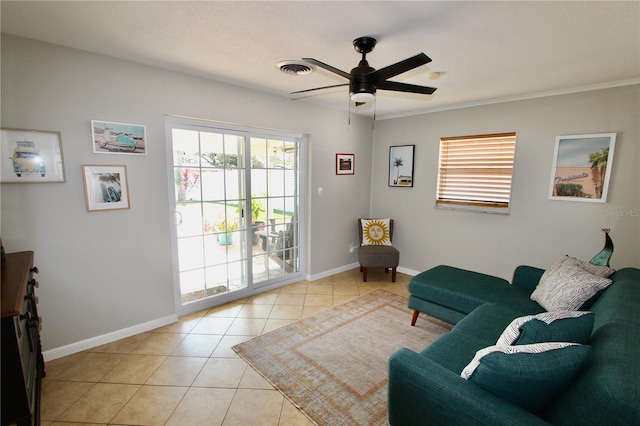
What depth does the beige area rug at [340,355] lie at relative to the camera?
1.88 meters

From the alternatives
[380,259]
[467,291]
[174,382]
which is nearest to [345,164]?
[380,259]

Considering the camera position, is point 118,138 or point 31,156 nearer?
point 31,156

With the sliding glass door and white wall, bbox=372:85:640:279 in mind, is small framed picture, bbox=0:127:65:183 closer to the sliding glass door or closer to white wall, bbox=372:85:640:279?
the sliding glass door

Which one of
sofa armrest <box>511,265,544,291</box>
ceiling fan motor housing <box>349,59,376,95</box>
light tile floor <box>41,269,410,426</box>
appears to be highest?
ceiling fan motor housing <box>349,59,376,95</box>

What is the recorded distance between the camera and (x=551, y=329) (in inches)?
51.8

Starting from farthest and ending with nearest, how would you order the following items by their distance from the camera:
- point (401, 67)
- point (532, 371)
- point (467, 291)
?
point (467, 291)
point (401, 67)
point (532, 371)

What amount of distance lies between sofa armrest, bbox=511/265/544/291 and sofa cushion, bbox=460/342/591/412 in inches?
70.4

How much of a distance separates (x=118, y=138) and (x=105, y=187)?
1.42 ft

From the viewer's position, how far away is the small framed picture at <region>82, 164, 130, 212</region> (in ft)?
7.63

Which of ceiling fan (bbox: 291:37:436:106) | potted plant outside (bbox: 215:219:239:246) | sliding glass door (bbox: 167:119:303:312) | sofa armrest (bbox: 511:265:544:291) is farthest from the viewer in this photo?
potted plant outside (bbox: 215:219:239:246)

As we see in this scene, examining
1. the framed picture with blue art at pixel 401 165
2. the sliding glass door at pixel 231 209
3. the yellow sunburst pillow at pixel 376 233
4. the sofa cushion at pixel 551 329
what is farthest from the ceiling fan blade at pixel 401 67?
the yellow sunburst pillow at pixel 376 233

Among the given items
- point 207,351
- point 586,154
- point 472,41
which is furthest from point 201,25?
point 586,154

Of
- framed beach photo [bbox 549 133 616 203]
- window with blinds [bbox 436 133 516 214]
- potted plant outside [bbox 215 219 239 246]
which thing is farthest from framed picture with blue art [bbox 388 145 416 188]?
potted plant outside [bbox 215 219 239 246]

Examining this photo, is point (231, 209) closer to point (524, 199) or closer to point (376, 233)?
point (376, 233)
